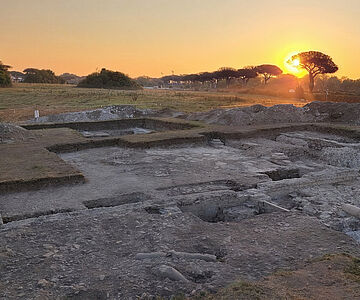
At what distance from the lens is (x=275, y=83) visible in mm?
85938

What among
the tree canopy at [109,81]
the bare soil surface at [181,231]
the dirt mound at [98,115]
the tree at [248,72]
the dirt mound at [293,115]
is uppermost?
the tree at [248,72]

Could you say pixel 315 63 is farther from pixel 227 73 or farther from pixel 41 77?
pixel 41 77

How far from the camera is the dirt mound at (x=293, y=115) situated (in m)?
14.2

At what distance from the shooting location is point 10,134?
10914 millimetres

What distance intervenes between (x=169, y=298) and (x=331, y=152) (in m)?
7.47

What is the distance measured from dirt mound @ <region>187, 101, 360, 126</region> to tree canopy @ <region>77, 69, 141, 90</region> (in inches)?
1432

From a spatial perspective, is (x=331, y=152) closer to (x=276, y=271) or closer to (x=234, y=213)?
(x=234, y=213)

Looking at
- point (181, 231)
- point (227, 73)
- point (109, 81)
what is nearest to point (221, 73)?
point (227, 73)

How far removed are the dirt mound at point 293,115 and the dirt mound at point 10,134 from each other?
708cm

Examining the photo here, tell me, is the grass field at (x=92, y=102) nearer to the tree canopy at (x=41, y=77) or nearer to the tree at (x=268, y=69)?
the tree canopy at (x=41, y=77)

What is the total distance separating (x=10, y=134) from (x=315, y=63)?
3933cm

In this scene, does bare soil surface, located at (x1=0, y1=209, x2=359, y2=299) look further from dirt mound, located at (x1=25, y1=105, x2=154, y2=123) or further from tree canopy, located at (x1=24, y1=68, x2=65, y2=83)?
tree canopy, located at (x1=24, y1=68, x2=65, y2=83)

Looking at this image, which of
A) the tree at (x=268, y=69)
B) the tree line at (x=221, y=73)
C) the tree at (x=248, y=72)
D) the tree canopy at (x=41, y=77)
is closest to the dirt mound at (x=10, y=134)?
the tree line at (x=221, y=73)

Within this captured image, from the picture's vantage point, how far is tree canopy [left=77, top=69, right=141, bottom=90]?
50.1 meters
